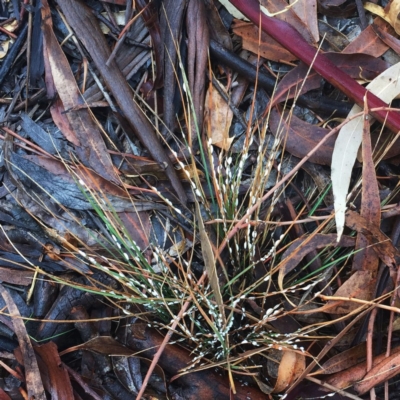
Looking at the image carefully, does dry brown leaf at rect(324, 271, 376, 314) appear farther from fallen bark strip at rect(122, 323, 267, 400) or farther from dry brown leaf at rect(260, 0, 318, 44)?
dry brown leaf at rect(260, 0, 318, 44)

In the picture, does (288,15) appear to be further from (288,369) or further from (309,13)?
(288,369)

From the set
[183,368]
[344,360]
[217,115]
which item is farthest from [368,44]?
[183,368]

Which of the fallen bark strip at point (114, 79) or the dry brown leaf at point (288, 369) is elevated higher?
the fallen bark strip at point (114, 79)

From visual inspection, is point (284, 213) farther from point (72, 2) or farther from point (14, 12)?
point (14, 12)

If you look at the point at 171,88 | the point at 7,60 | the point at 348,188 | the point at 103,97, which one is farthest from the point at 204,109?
the point at 7,60

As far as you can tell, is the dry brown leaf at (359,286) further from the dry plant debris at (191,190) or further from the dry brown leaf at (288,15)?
the dry brown leaf at (288,15)

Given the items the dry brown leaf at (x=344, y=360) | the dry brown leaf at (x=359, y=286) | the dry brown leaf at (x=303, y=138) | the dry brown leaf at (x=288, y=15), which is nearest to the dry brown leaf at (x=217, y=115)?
the dry brown leaf at (x=303, y=138)
